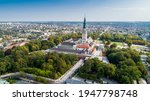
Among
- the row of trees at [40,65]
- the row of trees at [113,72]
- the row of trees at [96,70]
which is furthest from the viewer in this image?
the row of trees at [40,65]

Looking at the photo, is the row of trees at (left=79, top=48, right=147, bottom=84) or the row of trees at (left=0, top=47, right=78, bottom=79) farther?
the row of trees at (left=0, top=47, right=78, bottom=79)

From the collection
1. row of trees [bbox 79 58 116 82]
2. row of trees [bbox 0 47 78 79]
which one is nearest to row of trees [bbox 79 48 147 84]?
row of trees [bbox 79 58 116 82]

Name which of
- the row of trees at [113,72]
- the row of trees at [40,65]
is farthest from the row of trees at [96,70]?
the row of trees at [40,65]

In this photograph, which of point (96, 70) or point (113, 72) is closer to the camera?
point (113, 72)

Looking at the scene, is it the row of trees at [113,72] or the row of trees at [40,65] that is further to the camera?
the row of trees at [40,65]

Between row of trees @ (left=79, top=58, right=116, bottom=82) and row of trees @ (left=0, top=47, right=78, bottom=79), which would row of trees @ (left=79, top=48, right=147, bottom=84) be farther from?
row of trees @ (left=0, top=47, right=78, bottom=79)

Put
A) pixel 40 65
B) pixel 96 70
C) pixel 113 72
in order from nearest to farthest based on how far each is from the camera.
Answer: pixel 113 72 → pixel 96 70 → pixel 40 65

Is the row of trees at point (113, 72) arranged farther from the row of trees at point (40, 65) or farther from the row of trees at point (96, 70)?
the row of trees at point (40, 65)

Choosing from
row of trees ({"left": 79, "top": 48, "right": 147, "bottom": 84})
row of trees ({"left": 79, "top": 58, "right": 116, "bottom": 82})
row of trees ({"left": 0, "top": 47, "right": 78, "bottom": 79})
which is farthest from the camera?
row of trees ({"left": 0, "top": 47, "right": 78, "bottom": 79})

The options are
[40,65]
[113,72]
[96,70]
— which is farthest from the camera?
[40,65]

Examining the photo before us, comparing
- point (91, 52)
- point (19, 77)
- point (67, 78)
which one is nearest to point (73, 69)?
point (67, 78)

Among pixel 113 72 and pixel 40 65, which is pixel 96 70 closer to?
pixel 113 72

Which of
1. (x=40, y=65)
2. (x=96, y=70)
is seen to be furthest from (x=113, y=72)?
(x=40, y=65)
